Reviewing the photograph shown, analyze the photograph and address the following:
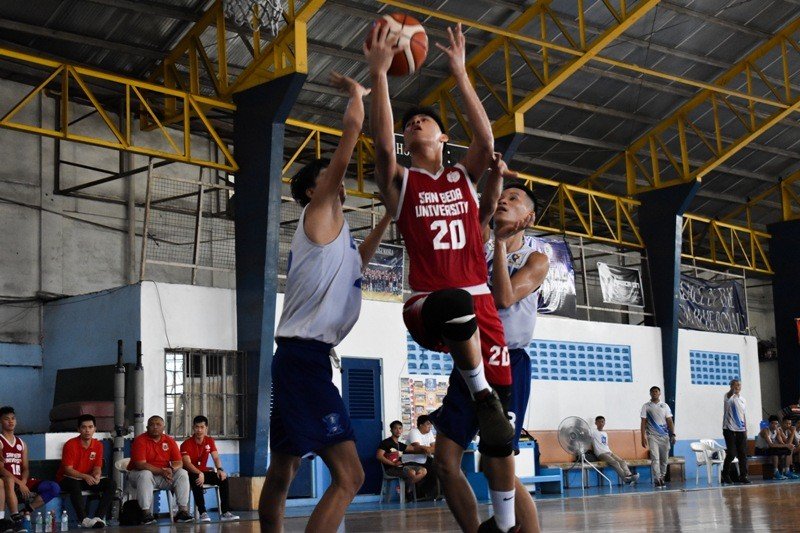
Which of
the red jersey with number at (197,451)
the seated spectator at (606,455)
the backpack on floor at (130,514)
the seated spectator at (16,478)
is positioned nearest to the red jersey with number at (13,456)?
the seated spectator at (16,478)

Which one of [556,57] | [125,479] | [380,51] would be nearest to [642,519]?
[380,51]

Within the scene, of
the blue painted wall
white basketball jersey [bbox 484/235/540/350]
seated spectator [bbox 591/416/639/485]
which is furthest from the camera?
seated spectator [bbox 591/416/639/485]

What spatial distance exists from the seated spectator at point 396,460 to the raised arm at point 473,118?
13.5 m

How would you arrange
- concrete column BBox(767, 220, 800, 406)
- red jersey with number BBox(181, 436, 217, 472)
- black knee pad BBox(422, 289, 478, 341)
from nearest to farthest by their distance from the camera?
black knee pad BBox(422, 289, 478, 341), red jersey with number BBox(181, 436, 217, 472), concrete column BBox(767, 220, 800, 406)

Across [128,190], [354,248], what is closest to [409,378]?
[128,190]

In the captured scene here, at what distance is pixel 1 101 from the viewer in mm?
19766

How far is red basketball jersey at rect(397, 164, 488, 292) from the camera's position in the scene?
533cm

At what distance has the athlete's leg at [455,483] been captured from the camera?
17.4 feet

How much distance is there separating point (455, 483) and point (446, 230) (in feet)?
3.99

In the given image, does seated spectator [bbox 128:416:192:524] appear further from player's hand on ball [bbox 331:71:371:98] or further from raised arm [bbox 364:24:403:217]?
player's hand on ball [bbox 331:71:371:98]

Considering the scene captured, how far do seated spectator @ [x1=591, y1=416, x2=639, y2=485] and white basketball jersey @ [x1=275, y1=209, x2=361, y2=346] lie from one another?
17.1 metres

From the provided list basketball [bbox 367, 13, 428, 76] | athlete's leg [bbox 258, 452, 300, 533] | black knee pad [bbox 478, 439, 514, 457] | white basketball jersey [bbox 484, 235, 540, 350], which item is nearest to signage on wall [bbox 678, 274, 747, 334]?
white basketball jersey [bbox 484, 235, 540, 350]

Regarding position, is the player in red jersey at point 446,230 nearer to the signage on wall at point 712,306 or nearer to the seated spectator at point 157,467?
the seated spectator at point 157,467

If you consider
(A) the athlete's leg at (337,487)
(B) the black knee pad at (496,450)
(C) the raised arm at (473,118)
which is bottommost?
(A) the athlete's leg at (337,487)
